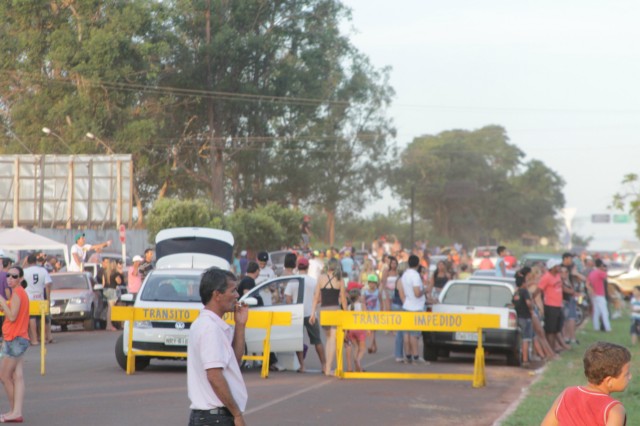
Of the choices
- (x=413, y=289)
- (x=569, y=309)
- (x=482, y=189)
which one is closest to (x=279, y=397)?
(x=413, y=289)

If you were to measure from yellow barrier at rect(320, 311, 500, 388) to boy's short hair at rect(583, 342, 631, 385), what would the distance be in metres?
11.7

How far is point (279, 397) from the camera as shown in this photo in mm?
15484

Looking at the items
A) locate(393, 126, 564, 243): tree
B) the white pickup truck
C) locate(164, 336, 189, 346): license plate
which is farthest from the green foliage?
locate(393, 126, 564, 243): tree

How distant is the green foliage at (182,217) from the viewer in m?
53.3

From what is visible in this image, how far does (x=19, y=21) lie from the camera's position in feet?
203

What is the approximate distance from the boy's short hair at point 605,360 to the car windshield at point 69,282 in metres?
26.1

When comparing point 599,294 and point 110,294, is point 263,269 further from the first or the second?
point 599,294

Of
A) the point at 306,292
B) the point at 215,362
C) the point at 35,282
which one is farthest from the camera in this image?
the point at 35,282

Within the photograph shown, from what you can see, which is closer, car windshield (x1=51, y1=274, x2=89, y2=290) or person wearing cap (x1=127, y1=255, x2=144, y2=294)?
person wearing cap (x1=127, y1=255, x2=144, y2=294)

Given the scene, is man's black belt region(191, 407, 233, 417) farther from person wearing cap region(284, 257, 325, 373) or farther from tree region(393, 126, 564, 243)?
tree region(393, 126, 564, 243)

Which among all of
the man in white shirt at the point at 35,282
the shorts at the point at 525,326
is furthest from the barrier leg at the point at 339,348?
the man in white shirt at the point at 35,282

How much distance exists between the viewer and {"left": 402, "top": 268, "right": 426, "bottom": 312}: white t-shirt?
20766 millimetres

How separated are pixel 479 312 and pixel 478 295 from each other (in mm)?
805

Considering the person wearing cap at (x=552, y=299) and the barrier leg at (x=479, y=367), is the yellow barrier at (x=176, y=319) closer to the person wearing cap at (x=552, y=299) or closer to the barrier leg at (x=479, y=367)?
the barrier leg at (x=479, y=367)
